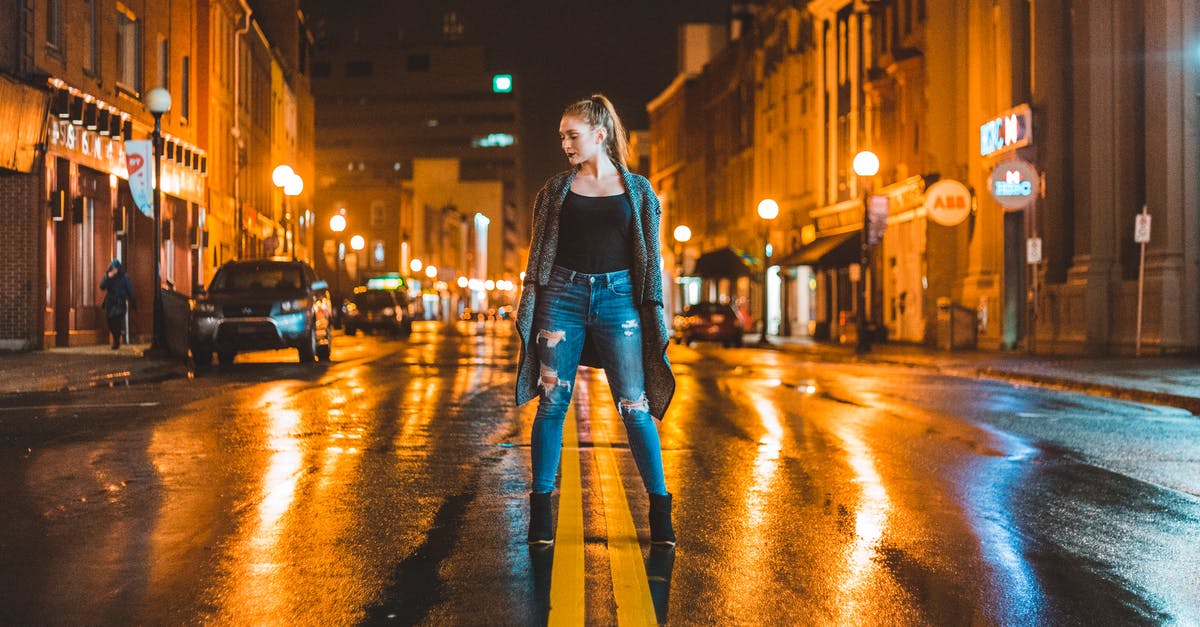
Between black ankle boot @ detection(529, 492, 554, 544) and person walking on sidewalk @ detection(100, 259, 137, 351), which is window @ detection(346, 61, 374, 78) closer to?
person walking on sidewalk @ detection(100, 259, 137, 351)

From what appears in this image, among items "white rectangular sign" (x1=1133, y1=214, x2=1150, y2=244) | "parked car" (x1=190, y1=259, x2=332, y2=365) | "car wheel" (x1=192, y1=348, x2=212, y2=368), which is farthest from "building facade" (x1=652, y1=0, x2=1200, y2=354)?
"car wheel" (x1=192, y1=348, x2=212, y2=368)

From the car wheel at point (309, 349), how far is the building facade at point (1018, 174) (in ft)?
43.7

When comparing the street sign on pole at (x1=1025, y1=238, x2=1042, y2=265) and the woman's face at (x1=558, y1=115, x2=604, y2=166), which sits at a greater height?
the street sign on pole at (x1=1025, y1=238, x2=1042, y2=265)

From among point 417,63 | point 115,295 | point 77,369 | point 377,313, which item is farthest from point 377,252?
point 417,63

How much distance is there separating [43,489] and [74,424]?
13.0 feet

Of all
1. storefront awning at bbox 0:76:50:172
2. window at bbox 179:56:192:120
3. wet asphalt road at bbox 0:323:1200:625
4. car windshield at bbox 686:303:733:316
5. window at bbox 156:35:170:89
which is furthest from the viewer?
car windshield at bbox 686:303:733:316

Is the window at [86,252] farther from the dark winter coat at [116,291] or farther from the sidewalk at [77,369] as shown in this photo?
the sidewalk at [77,369]

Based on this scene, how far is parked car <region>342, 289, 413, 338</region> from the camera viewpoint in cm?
4706

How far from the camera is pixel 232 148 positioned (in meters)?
46.0

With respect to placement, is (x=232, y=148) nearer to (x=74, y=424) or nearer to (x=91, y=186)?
(x=91, y=186)

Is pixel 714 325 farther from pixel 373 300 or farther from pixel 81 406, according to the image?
pixel 81 406

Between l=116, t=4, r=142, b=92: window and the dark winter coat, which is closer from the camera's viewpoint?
the dark winter coat

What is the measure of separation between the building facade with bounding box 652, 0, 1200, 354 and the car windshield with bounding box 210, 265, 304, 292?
530 inches

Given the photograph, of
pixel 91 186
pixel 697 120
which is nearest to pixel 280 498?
pixel 91 186
